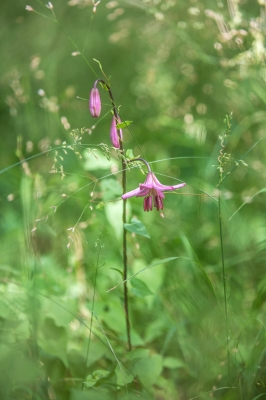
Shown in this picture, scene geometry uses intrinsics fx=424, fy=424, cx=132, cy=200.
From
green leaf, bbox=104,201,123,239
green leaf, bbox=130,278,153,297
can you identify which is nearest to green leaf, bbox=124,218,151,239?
green leaf, bbox=130,278,153,297

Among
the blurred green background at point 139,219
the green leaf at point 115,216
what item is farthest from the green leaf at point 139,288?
the green leaf at point 115,216

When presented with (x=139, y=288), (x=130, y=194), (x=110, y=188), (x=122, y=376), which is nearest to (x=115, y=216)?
(x=110, y=188)

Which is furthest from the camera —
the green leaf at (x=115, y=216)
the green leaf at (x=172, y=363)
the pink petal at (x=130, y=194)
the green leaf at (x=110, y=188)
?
the green leaf at (x=115, y=216)

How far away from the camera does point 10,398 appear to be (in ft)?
3.80

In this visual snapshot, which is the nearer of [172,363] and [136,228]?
[136,228]

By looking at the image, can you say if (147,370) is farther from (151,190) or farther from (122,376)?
(151,190)

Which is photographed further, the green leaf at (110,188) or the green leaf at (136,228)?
the green leaf at (110,188)

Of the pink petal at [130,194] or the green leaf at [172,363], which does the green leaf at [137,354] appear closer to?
the green leaf at [172,363]

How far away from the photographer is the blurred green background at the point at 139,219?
1.27m

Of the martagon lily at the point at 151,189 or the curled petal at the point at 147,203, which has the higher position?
the martagon lily at the point at 151,189

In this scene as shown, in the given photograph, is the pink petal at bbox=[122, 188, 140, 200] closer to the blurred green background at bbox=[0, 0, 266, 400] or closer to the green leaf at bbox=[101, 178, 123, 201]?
the blurred green background at bbox=[0, 0, 266, 400]

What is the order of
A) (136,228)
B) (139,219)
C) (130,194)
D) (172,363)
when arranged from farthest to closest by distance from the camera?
(139,219)
(172,363)
(136,228)
(130,194)

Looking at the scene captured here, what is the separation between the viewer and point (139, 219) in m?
2.00

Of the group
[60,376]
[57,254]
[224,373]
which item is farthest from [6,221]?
[224,373]
